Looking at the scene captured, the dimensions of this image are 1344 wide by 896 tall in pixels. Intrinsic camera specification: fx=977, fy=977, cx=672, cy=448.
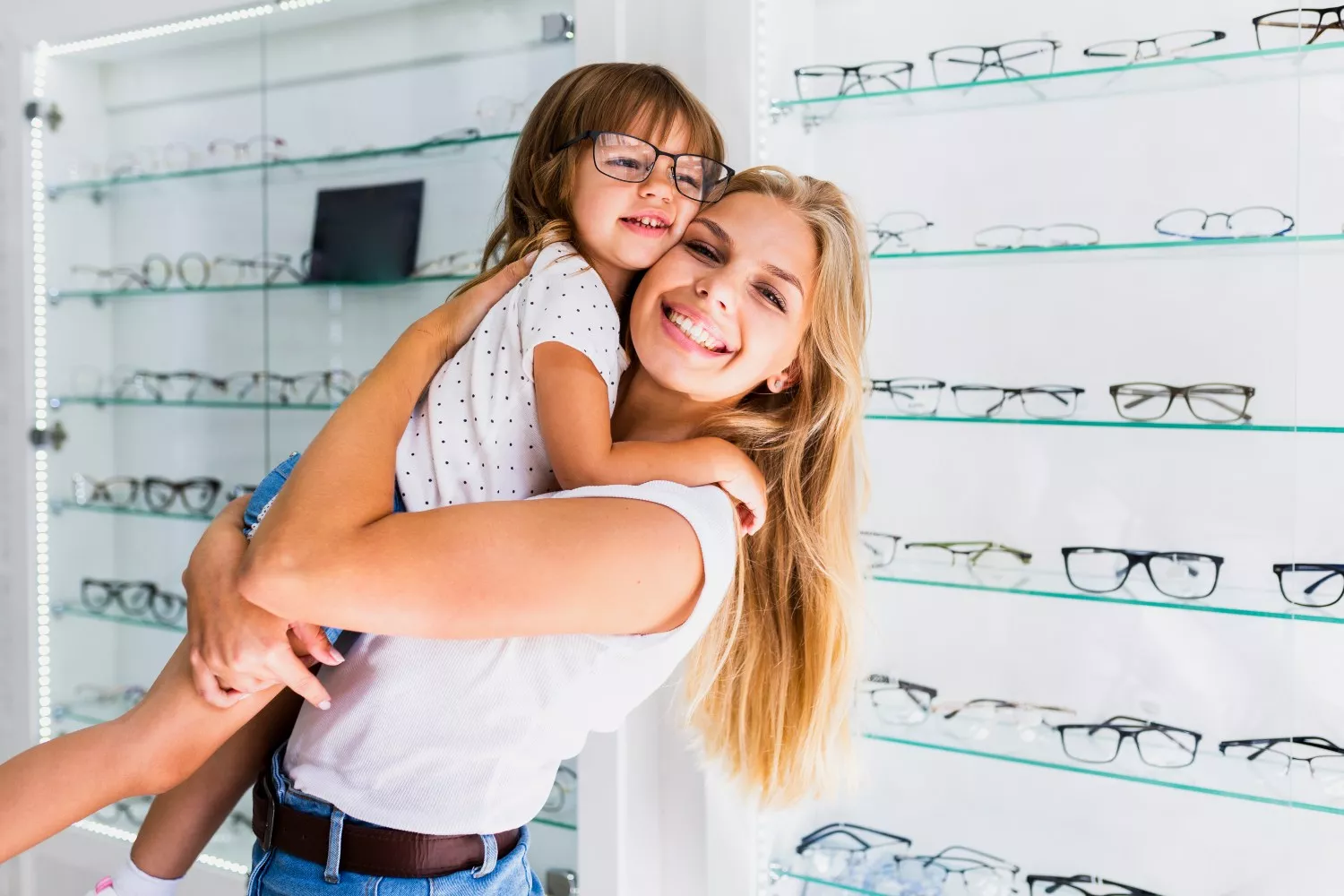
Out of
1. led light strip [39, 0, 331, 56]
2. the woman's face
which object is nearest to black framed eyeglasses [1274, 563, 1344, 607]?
the woman's face

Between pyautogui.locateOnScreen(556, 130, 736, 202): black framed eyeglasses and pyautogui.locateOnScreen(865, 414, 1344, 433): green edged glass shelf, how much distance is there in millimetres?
729

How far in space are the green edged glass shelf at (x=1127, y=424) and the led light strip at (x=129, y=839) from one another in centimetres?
185

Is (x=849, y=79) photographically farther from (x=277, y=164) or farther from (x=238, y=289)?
(x=238, y=289)

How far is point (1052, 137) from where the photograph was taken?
1.82 m

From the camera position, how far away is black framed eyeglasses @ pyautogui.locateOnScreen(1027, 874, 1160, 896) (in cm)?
180

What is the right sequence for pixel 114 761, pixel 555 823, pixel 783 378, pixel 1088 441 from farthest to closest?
pixel 555 823 < pixel 1088 441 < pixel 783 378 < pixel 114 761

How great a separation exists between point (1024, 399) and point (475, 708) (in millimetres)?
1226

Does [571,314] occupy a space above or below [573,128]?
below

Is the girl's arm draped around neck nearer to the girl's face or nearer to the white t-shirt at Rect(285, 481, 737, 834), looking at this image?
the white t-shirt at Rect(285, 481, 737, 834)

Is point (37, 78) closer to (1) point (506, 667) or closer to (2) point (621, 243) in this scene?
(2) point (621, 243)

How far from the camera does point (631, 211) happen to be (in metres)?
1.35

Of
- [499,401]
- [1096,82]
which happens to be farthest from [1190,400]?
[499,401]

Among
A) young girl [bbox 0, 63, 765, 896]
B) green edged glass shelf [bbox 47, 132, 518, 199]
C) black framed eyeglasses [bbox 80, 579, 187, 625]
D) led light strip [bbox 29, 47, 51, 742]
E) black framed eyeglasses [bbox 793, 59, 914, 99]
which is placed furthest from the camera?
black framed eyeglasses [bbox 80, 579, 187, 625]

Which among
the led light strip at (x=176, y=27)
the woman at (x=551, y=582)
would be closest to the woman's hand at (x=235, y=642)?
the woman at (x=551, y=582)
